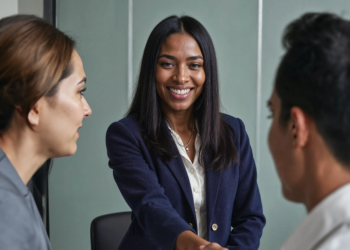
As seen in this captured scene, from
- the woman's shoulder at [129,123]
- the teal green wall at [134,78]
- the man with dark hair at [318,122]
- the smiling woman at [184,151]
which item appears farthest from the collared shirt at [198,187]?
the teal green wall at [134,78]

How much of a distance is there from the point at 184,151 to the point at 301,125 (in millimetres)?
981

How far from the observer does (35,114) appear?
1334 millimetres

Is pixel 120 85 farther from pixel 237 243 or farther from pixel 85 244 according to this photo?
pixel 237 243

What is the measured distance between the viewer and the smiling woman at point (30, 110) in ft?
3.86

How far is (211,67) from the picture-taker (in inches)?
76.2

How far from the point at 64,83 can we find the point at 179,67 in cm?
61

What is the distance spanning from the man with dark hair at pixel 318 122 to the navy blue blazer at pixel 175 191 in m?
0.78

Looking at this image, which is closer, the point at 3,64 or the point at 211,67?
the point at 3,64

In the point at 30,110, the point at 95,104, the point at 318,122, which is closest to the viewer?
the point at 318,122

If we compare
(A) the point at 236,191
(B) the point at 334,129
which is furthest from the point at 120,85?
(B) the point at 334,129

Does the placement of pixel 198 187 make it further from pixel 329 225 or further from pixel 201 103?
pixel 329 225

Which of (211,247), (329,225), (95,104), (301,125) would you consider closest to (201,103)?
(211,247)

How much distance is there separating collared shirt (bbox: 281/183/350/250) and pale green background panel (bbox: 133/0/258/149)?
8.61ft

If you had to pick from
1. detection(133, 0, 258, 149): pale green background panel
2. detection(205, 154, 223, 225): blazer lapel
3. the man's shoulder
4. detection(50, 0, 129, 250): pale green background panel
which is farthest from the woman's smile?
detection(50, 0, 129, 250): pale green background panel
